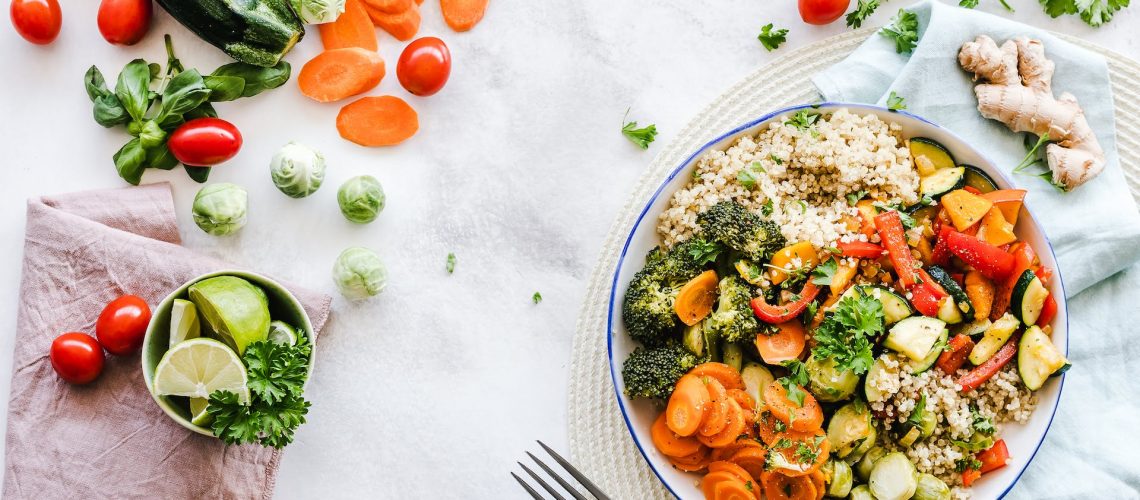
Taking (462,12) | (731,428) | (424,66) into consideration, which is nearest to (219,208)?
(424,66)

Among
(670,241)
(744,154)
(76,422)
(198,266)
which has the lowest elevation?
(76,422)

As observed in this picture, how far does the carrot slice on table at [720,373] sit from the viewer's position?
2699mm

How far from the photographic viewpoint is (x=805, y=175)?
2854mm

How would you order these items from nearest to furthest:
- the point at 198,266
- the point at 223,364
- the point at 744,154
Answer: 1. the point at 223,364
2. the point at 744,154
3. the point at 198,266

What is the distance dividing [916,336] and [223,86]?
8.50 ft

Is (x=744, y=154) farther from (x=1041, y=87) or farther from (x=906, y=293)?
(x=1041, y=87)

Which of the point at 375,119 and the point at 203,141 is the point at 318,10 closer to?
the point at 375,119

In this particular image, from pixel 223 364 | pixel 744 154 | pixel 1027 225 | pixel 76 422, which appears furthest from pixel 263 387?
pixel 1027 225

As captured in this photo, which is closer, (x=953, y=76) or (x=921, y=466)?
(x=921, y=466)

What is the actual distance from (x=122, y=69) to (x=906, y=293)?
2.99m

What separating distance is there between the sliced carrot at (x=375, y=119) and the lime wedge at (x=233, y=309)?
739 mm

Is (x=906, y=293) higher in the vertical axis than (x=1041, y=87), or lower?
lower

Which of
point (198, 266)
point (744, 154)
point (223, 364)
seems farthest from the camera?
point (198, 266)

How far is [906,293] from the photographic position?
2646 mm
